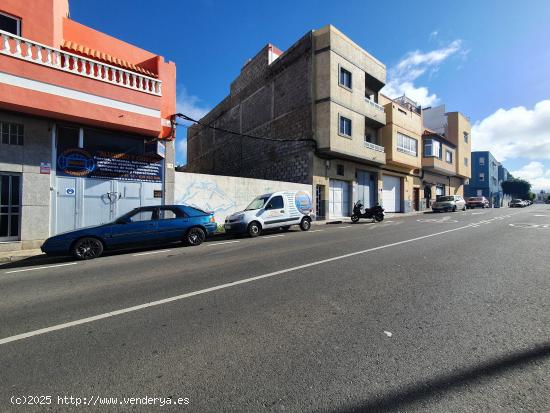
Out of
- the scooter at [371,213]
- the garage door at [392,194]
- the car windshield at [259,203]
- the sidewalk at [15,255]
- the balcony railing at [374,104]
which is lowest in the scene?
the sidewalk at [15,255]

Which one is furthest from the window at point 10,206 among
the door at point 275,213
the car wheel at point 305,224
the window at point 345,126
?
the window at point 345,126

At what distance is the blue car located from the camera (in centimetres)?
787

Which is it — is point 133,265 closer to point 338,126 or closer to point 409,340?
point 409,340

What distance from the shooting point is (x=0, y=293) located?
4.97m

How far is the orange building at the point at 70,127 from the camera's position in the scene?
9750mm

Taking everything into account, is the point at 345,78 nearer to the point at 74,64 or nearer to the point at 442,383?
the point at 74,64

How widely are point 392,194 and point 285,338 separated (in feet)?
90.0

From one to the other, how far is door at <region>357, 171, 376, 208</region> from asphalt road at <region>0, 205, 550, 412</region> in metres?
17.9

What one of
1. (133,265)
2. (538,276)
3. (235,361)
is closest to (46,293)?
(133,265)

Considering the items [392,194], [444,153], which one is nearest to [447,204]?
[392,194]

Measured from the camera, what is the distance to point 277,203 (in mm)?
12992

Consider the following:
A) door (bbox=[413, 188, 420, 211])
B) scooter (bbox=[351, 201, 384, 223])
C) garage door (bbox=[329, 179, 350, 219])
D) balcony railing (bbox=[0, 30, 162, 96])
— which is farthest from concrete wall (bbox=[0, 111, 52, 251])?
door (bbox=[413, 188, 420, 211])

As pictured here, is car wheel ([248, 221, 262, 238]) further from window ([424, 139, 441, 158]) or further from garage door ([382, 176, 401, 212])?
window ([424, 139, 441, 158])

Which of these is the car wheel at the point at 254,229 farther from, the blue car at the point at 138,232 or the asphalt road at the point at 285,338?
the asphalt road at the point at 285,338
